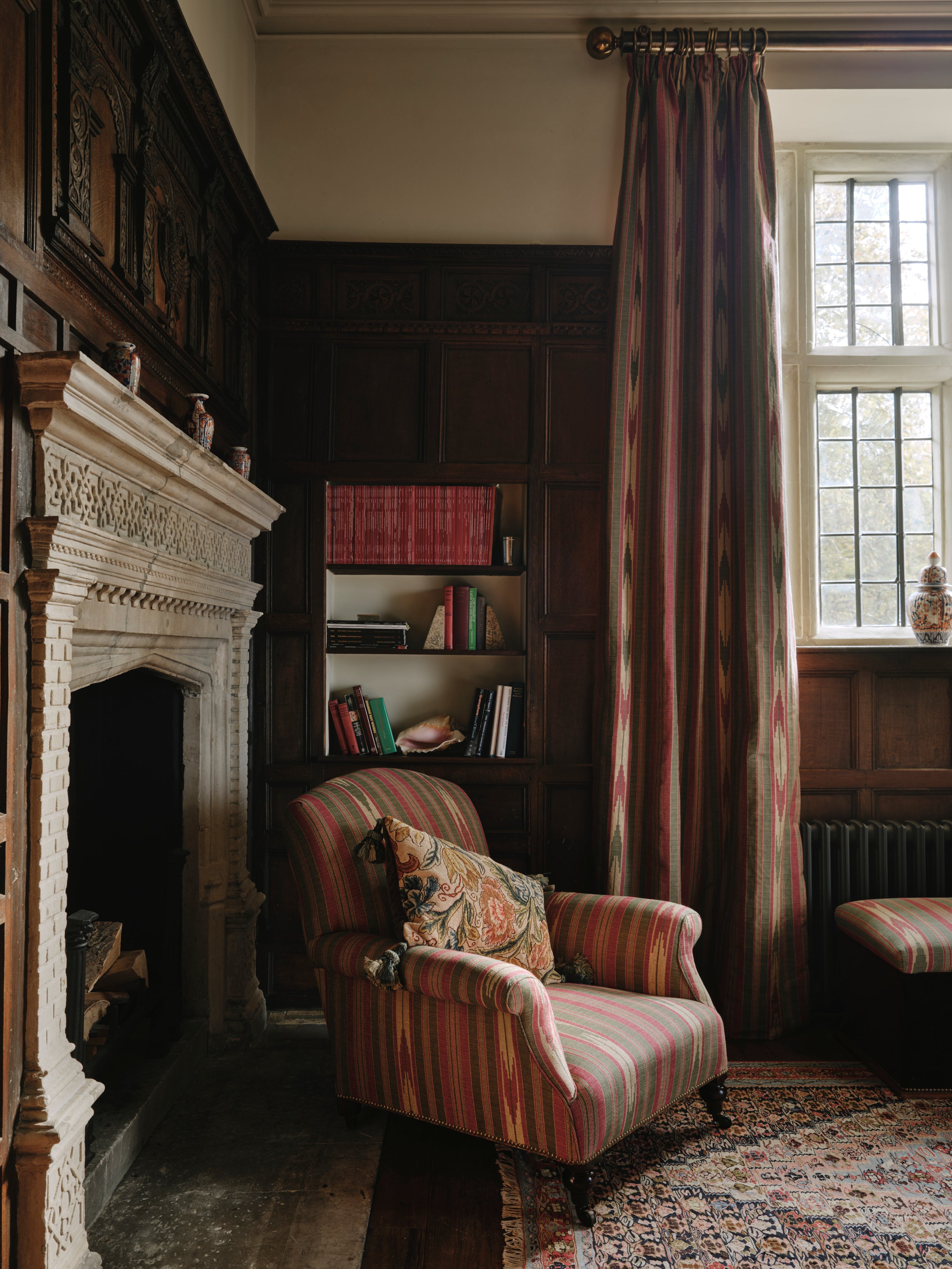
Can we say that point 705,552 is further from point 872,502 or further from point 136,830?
point 136,830

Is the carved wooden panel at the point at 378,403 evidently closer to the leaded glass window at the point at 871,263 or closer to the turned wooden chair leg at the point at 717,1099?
the leaded glass window at the point at 871,263

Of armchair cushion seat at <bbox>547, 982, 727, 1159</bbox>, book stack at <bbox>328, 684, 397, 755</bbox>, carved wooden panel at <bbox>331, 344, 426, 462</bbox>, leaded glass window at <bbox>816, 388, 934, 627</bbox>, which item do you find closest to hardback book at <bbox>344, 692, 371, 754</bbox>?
book stack at <bbox>328, 684, 397, 755</bbox>

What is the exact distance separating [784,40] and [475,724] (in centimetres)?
267

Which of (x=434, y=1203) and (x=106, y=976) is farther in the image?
(x=106, y=976)

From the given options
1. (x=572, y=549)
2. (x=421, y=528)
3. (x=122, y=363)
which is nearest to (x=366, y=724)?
(x=421, y=528)

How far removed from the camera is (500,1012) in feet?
6.64

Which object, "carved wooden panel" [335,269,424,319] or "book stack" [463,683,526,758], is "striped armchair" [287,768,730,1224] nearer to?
"book stack" [463,683,526,758]

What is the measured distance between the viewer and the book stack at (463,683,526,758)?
3.23m

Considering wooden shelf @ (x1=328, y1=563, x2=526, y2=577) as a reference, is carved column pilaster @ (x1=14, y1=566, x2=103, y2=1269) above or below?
below

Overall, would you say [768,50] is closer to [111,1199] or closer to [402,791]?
[402,791]

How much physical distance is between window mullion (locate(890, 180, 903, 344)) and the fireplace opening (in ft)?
10.1

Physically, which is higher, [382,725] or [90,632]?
[90,632]

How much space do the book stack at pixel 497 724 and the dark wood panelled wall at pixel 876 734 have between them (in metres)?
1.04

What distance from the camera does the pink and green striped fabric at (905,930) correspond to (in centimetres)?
259
